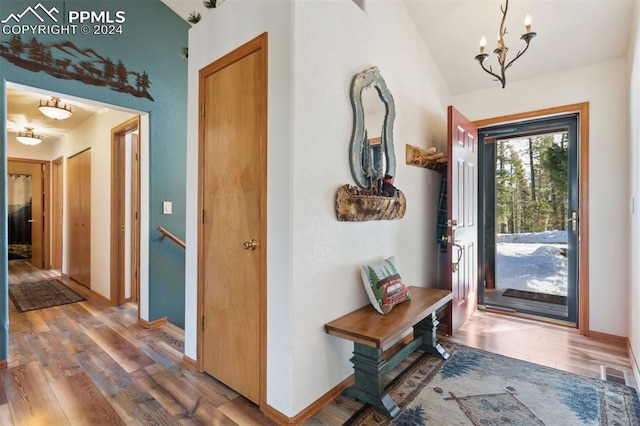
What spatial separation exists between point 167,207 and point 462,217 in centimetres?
308

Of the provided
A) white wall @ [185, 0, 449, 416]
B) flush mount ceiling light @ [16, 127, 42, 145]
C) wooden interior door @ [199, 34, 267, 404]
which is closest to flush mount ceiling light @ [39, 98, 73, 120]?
flush mount ceiling light @ [16, 127, 42, 145]

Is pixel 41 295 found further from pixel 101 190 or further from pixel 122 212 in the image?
pixel 122 212

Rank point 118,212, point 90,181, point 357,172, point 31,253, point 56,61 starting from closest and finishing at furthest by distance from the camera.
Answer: point 357,172 → point 56,61 → point 118,212 → point 90,181 → point 31,253

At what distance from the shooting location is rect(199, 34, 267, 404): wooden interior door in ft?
5.99

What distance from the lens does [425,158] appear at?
3.01 meters

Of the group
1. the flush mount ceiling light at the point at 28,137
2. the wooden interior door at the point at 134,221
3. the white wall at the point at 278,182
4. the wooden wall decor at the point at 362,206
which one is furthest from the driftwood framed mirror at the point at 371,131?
the flush mount ceiling light at the point at 28,137

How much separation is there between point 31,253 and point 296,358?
8061mm

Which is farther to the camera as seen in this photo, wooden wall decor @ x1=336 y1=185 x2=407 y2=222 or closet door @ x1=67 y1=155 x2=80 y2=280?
closet door @ x1=67 y1=155 x2=80 y2=280

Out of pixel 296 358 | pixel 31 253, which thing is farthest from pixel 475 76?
pixel 31 253

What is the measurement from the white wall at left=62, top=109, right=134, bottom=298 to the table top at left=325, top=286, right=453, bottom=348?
338 centimetres

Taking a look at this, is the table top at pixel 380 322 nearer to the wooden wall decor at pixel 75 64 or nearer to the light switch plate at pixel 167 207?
the light switch plate at pixel 167 207

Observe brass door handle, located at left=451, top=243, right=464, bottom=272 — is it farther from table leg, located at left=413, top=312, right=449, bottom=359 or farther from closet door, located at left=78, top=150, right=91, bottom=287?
closet door, located at left=78, top=150, right=91, bottom=287

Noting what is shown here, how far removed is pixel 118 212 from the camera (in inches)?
151

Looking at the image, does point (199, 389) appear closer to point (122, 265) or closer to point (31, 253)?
point (122, 265)
